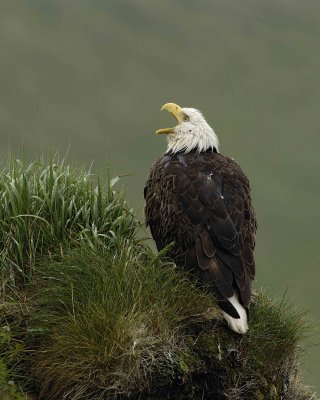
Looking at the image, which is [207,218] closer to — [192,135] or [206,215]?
[206,215]

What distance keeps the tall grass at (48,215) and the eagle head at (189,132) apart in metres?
1.10

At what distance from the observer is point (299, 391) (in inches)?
447

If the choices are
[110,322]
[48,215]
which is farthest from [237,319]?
[48,215]

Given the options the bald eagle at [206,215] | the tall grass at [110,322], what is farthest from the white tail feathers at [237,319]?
the tall grass at [110,322]

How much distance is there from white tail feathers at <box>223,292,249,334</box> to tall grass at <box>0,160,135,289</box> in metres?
1.76

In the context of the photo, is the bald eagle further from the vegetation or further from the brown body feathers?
the vegetation

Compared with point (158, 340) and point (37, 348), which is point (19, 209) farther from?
point (158, 340)

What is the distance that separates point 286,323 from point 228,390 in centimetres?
131

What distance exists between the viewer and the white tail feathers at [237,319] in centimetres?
1027

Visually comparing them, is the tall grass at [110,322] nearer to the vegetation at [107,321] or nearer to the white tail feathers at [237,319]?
the vegetation at [107,321]

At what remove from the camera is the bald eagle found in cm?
1038

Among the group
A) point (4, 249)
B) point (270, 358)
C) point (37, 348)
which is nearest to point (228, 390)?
point (270, 358)

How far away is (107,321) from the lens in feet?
31.9

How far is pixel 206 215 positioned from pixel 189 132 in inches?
71.1
